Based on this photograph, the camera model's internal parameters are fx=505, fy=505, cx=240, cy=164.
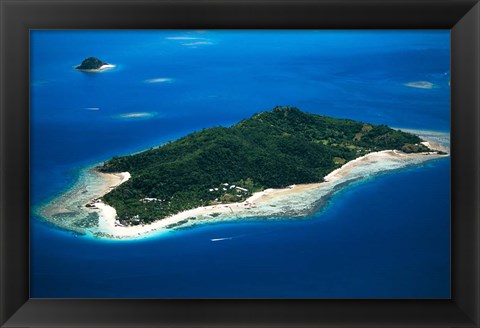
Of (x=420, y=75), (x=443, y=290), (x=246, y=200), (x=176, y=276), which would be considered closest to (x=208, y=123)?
(x=246, y=200)

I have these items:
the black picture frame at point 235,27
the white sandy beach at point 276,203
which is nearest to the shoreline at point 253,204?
the white sandy beach at point 276,203

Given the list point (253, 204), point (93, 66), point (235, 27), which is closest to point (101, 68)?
point (93, 66)

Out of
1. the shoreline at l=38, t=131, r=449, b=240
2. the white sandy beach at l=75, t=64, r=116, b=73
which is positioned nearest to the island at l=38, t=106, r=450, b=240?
the shoreline at l=38, t=131, r=449, b=240

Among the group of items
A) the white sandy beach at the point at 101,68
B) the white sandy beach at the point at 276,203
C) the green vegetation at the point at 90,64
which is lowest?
the white sandy beach at the point at 276,203

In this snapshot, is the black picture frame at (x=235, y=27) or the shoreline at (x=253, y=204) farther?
the shoreline at (x=253, y=204)

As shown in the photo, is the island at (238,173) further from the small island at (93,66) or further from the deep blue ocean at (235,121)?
the small island at (93,66)

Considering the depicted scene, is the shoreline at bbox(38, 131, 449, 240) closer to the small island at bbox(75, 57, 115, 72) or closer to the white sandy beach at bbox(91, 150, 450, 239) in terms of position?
the white sandy beach at bbox(91, 150, 450, 239)

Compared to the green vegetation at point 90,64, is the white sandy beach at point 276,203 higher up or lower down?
lower down

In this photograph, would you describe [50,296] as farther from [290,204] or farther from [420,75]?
[420,75]
